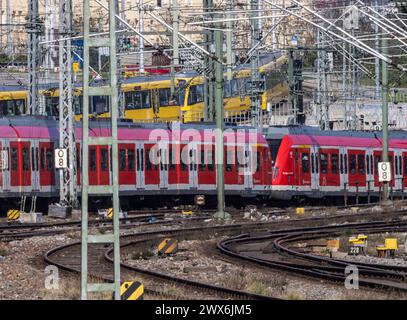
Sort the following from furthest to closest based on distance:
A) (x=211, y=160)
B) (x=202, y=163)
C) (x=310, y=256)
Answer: (x=211, y=160) → (x=202, y=163) → (x=310, y=256)

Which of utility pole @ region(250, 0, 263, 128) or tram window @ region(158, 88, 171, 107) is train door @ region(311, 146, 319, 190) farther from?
tram window @ region(158, 88, 171, 107)

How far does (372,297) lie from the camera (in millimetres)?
16000

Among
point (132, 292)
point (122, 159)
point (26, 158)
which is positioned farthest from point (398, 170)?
point (132, 292)

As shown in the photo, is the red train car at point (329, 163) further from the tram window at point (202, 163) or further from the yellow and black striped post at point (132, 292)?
the yellow and black striped post at point (132, 292)

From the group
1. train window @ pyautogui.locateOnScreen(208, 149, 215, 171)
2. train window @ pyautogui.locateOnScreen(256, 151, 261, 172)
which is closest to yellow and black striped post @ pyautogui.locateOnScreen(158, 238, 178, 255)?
train window @ pyautogui.locateOnScreen(208, 149, 215, 171)

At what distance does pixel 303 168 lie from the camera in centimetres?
4438

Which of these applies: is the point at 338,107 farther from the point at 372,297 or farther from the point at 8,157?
the point at 372,297

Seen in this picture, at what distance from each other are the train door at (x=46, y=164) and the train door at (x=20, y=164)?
61cm

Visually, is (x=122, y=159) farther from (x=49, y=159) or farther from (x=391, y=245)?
(x=391, y=245)

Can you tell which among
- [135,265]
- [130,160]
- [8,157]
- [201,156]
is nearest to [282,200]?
[201,156]

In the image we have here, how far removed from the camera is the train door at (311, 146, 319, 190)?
147ft

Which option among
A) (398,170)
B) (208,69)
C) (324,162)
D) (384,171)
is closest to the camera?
(208,69)

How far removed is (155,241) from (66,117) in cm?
1204
